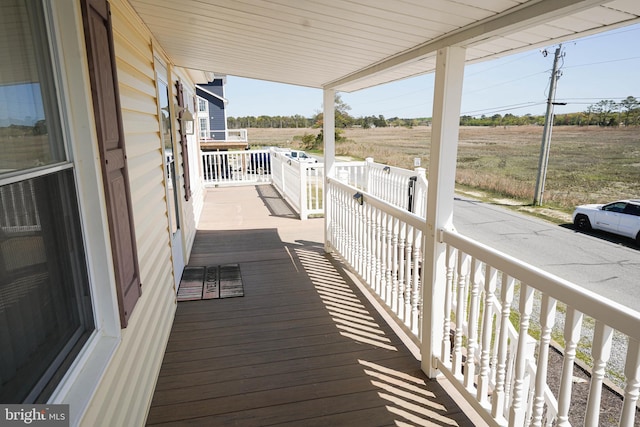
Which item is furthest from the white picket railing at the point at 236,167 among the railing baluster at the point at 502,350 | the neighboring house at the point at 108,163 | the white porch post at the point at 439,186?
the railing baluster at the point at 502,350

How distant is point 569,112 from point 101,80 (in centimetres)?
515

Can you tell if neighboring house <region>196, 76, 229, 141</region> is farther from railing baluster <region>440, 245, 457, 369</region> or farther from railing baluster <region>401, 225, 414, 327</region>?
railing baluster <region>440, 245, 457, 369</region>

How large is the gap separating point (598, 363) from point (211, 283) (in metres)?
3.52

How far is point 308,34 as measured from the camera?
2.56 m

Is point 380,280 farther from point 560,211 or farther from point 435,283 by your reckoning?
point 560,211

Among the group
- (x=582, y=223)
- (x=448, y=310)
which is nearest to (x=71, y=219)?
(x=448, y=310)

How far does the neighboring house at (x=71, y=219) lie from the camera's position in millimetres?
986

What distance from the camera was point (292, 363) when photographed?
267 centimetres

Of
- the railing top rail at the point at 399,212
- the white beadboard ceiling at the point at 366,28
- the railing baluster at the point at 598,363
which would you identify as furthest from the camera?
the railing top rail at the point at 399,212

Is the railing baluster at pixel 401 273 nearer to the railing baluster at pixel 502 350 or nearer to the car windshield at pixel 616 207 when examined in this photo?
the railing baluster at pixel 502 350

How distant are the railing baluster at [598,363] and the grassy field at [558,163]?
1578 millimetres

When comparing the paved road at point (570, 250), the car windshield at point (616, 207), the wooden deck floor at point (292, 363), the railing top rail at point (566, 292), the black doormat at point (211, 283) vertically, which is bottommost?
the paved road at point (570, 250)

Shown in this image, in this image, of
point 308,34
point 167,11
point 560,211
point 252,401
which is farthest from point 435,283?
point 560,211

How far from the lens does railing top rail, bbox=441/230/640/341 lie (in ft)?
3.94
